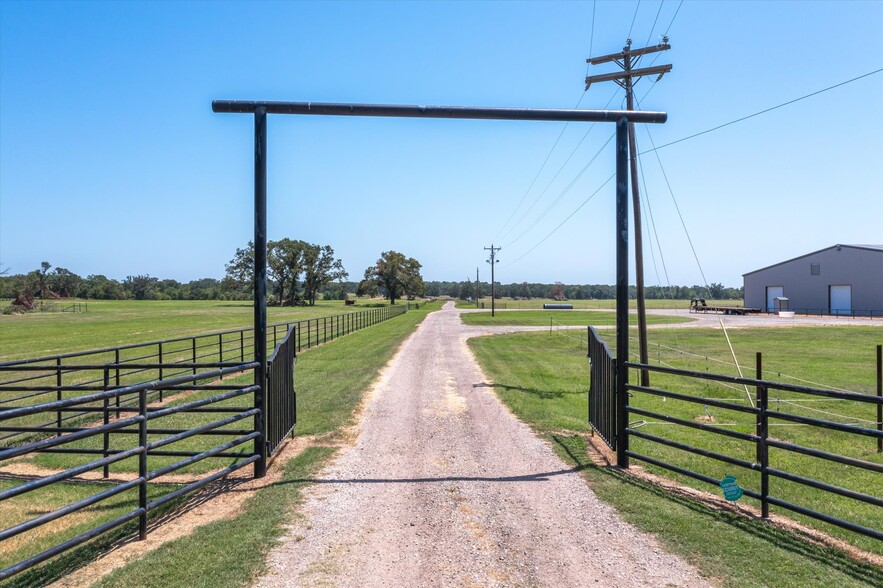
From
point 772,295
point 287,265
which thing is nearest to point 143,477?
point 772,295

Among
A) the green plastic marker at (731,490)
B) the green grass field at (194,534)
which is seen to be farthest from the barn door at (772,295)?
the green grass field at (194,534)

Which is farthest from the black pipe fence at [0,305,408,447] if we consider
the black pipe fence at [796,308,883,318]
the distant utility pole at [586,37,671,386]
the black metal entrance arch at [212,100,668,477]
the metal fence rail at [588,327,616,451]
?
the black pipe fence at [796,308,883,318]

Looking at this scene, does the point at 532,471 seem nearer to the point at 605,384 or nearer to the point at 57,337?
the point at 605,384

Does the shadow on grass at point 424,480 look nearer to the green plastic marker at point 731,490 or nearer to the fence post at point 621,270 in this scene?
the fence post at point 621,270

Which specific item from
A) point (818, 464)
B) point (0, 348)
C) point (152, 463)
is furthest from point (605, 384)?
point (0, 348)

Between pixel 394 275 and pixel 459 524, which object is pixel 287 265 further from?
pixel 459 524

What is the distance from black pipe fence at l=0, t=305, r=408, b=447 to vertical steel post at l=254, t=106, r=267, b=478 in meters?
0.89

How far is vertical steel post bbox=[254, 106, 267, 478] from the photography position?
5.90 metres

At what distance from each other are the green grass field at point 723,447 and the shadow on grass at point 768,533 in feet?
0.05

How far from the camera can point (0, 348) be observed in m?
24.5

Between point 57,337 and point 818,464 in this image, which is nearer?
point 818,464

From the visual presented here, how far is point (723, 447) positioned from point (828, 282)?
5475 cm

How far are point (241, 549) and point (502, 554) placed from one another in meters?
2.16

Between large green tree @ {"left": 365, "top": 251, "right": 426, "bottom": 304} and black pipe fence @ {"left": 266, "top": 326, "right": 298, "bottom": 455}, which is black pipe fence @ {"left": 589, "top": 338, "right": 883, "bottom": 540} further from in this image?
large green tree @ {"left": 365, "top": 251, "right": 426, "bottom": 304}
